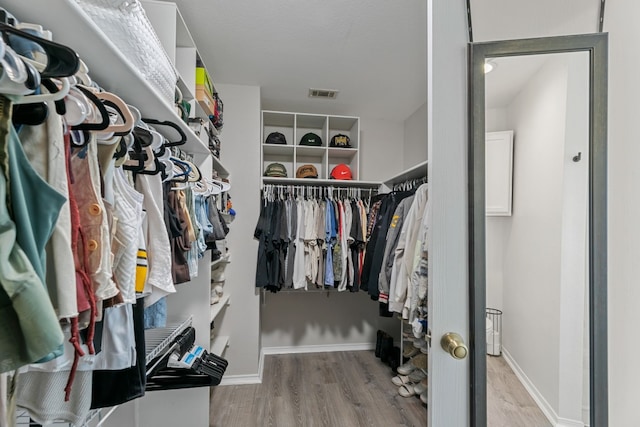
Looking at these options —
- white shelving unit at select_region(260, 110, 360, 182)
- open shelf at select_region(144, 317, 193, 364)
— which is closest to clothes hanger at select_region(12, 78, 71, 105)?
open shelf at select_region(144, 317, 193, 364)

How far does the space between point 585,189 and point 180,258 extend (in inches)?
54.7

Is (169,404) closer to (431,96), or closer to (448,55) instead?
(431,96)

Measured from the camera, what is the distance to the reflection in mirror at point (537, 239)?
793 mm

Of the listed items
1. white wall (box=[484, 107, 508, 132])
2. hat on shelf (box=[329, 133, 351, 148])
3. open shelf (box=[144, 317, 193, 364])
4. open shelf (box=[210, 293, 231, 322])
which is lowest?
open shelf (box=[210, 293, 231, 322])

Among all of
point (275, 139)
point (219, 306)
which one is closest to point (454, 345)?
point (219, 306)

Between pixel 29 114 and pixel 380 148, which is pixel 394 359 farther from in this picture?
pixel 29 114

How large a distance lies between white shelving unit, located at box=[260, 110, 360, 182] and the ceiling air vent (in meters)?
0.17

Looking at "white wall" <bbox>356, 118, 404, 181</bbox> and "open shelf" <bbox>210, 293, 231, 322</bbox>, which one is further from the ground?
"white wall" <bbox>356, 118, 404, 181</bbox>

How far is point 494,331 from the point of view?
0.82m

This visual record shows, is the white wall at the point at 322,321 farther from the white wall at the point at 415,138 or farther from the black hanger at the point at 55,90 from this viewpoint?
the black hanger at the point at 55,90

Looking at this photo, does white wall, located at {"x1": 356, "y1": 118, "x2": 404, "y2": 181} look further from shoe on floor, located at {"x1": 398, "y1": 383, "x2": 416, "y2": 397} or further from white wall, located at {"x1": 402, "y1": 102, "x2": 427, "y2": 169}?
shoe on floor, located at {"x1": 398, "y1": 383, "x2": 416, "y2": 397}

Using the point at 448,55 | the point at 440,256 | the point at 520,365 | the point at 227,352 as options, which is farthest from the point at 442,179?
the point at 227,352

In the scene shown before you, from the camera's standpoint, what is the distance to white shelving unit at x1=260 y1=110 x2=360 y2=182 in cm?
262

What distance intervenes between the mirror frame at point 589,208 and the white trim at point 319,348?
2.30m
